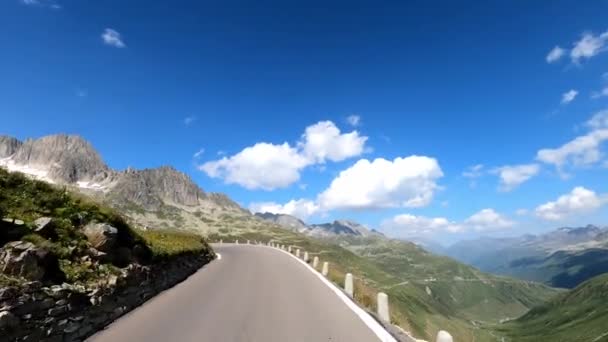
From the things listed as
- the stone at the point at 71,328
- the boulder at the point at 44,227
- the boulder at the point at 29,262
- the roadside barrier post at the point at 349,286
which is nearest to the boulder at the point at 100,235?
the boulder at the point at 44,227

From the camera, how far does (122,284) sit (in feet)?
42.3

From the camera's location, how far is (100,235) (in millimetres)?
13156

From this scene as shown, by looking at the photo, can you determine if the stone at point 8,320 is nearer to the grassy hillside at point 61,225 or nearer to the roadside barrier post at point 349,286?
the grassy hillside at point 61,225

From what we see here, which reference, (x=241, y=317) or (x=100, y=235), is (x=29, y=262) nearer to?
(x=100, y=235)

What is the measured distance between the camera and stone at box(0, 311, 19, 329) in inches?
288

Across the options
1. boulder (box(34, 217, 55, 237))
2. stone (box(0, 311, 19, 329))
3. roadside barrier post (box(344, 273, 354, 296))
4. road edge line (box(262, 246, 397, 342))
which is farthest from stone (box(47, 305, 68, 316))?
roadside barrier post (box(344, 273, 354, 296))

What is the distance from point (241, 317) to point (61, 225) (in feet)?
17.5

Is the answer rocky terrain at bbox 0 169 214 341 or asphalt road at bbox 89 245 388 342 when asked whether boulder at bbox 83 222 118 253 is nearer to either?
rocky terrain at bbox 0 169 214 341

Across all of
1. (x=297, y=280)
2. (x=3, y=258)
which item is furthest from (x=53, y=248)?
(x=297, y=280)

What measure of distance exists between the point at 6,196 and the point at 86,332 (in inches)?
168

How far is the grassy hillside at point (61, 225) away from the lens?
33.6ft

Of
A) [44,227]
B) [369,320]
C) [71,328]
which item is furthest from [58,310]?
[369,320]

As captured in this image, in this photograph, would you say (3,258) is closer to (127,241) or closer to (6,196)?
(6,196)

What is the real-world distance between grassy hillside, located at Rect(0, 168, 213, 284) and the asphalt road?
1.57 metres
